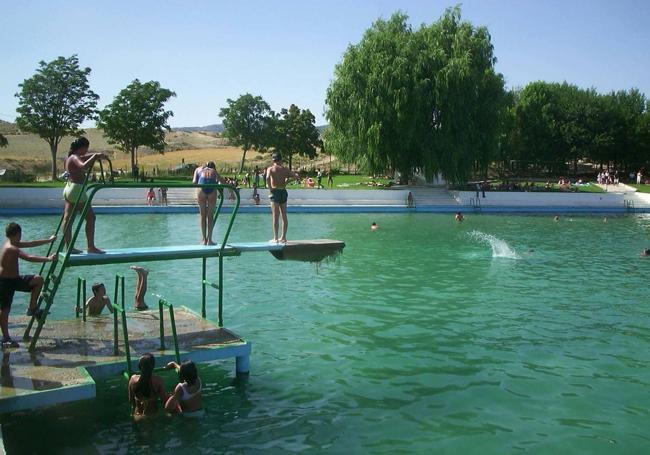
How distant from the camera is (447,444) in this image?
26.8 feet

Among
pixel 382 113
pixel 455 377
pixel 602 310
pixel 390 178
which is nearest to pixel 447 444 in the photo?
pixel 455 377

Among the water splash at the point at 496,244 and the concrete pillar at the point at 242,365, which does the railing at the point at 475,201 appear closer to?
the water splash at the point at 496,244

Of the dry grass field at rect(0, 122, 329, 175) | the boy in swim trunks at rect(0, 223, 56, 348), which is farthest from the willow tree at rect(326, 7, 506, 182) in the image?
the boy in swim trunks at rect(0, 223, 56, 348)

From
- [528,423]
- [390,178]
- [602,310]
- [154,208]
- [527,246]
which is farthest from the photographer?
[390,178]

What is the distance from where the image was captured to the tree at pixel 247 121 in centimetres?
7100

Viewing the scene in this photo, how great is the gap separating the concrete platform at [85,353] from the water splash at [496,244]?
1578 cm

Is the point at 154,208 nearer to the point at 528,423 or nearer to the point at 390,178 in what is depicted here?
the point at 390,178

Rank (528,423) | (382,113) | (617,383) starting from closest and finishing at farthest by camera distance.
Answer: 1. (528,423)
2. (617,383)
3. (382,113)

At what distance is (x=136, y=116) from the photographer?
6216cm

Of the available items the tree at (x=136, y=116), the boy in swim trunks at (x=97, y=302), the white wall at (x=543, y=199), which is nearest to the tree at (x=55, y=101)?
the tree at (x=136, y=116)

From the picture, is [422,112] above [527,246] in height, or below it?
above

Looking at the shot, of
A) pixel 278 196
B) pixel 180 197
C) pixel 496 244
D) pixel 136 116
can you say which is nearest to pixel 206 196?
pixel 278 196

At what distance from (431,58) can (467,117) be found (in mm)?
5350

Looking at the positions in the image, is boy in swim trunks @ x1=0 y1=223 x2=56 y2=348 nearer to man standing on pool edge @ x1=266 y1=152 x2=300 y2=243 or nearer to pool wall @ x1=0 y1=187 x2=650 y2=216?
man standing on pool edge @ x1=266 y1=152 x2=300 y2=243
